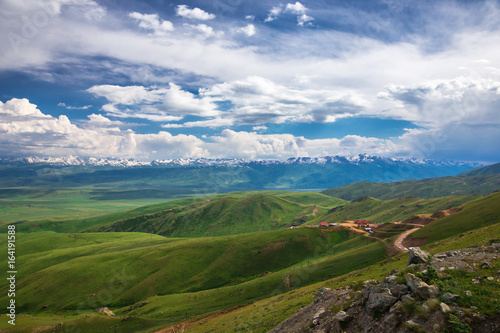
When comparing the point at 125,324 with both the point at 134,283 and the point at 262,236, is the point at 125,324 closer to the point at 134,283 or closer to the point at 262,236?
the point at 134,283

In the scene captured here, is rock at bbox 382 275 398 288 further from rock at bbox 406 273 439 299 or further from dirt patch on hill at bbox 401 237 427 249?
dirt patch on hill at bbox 401 237 427 249

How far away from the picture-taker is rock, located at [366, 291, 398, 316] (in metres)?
16.1

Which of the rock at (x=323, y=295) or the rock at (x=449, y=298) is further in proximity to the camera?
the rock at (x=323, y=295)

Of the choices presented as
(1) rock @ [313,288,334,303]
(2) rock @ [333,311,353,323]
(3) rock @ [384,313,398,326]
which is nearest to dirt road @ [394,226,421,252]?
(1) rock @ [313,288,334,303]

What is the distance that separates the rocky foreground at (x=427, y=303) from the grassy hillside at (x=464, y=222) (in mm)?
67236

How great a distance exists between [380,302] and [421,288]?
2.83m

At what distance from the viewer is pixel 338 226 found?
13488 centimetres

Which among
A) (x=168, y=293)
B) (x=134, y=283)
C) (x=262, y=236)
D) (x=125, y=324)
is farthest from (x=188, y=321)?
(x=262, y=236)

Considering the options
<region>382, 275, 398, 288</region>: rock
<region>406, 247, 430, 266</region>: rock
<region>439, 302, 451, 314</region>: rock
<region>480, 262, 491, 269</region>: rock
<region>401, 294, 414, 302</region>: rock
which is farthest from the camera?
<region>406, 247, 430, 266</region>: rock

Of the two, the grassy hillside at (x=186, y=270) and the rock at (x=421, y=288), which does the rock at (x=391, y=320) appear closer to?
the rock at (x=421, y=288)

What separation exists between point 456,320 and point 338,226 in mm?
131390

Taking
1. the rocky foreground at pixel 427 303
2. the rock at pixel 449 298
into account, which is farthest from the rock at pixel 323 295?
the rock at pixel 449 298

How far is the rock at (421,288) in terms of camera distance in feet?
48.1

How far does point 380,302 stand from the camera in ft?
53.9
